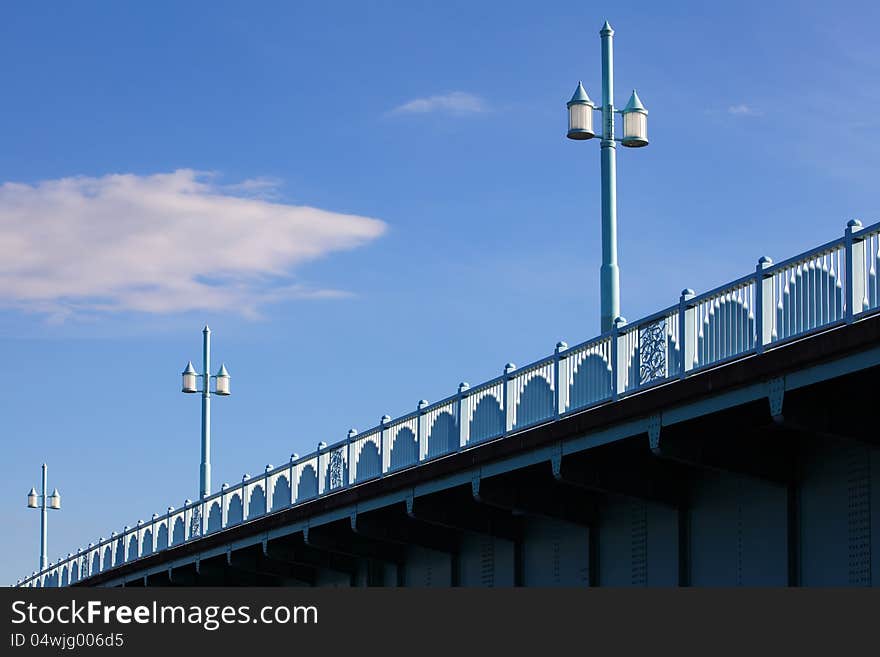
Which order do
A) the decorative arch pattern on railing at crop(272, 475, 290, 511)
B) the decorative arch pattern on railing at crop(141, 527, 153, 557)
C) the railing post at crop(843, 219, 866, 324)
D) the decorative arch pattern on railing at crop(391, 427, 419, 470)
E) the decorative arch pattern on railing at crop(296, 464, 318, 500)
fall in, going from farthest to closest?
the decorative arch pattern on railing at crop(141, 527, 153, 557)
the decorative arch pattern on railing at crop(272, 475, 290, 511)
the decorative arch pattern on railing at crop(296, 464, 318, 500)
the decorative arch pattern on railing at crop(391, 427, 419, 470)
the railing post at crop(843, 219, 866, 324)

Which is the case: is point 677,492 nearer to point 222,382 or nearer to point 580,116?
point 580,116

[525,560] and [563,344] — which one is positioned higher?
[563,344]

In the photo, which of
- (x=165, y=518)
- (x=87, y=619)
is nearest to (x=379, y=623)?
(x=87, y=619)

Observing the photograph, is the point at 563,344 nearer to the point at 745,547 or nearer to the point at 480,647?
the point at 745,547

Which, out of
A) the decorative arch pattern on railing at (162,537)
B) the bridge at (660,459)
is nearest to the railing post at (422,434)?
the bridge at (660,459)

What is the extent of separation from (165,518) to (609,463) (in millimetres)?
26755

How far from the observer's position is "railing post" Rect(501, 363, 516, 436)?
102ft

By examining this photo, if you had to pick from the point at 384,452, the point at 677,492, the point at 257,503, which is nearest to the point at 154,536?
the point at 257,503

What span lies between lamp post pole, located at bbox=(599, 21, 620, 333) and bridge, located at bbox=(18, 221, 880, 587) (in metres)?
1.79

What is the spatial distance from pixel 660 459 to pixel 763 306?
14.9 ft

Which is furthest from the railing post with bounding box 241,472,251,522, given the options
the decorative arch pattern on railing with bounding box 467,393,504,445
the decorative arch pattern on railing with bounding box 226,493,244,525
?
the decorative arch pattern on railing with bounding box 467,393,504,445

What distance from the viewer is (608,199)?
32.4 metres

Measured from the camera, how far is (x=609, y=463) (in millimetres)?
28859

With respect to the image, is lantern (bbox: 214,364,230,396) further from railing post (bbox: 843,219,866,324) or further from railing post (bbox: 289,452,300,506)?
railing post (bbox: 843,219,866,324)
